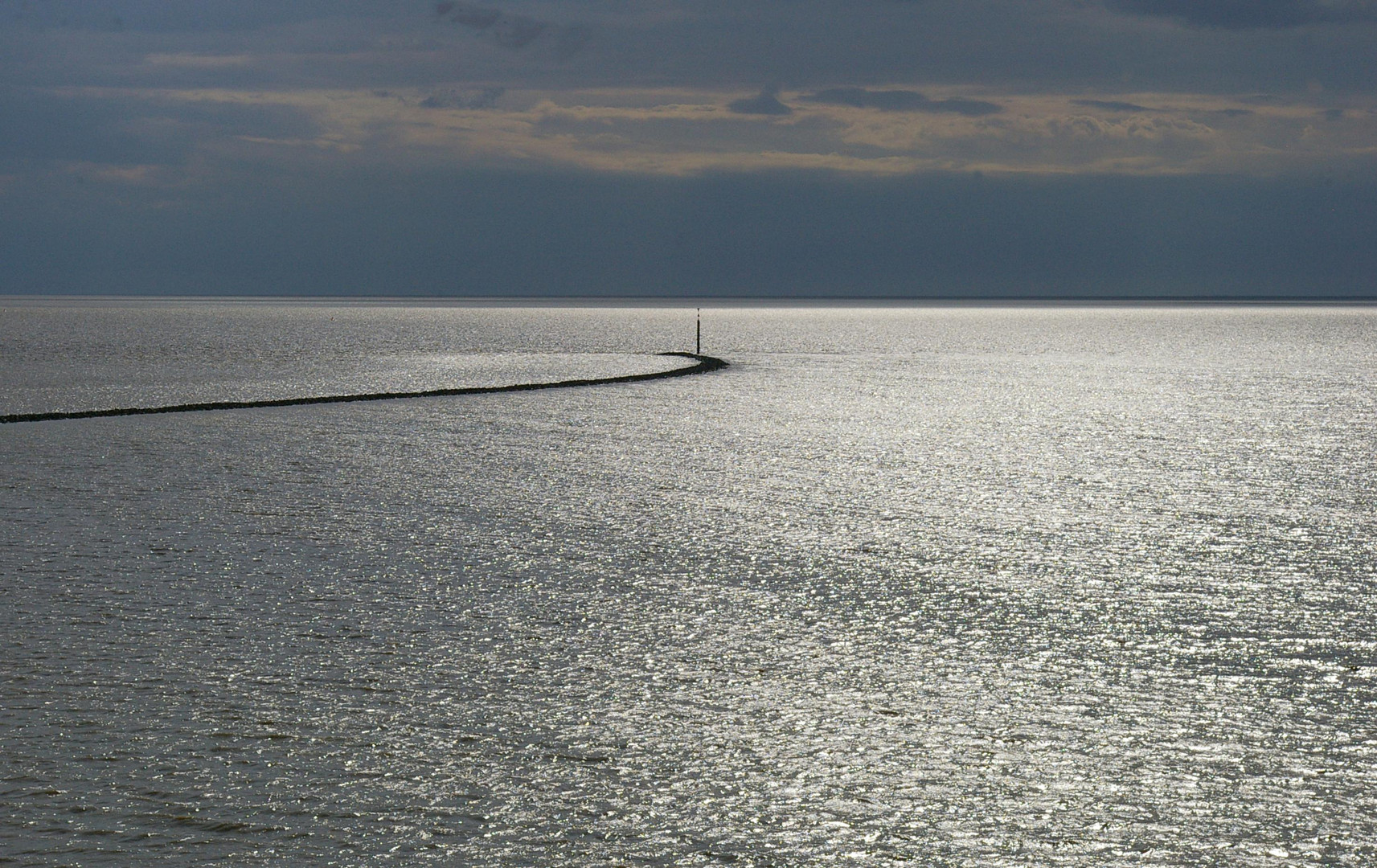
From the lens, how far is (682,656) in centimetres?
1097

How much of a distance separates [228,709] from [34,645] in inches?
104

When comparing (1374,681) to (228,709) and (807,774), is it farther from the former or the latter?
(228,709)

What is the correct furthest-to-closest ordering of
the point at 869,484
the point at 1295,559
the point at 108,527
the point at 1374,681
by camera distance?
the point at 869,484
the point at 108,527
the point at 1295,559
the point at 1374,681

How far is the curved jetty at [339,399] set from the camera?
112 ft

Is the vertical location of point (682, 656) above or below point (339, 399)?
above

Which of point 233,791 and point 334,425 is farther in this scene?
point 334,425

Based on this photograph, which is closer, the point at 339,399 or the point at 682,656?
the point at 682,656

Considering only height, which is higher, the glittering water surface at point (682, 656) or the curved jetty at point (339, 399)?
the glittering water surface at point (682, 656)

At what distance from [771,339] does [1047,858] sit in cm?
11507

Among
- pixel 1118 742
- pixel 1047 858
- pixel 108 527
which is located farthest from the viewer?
pixel 108 527

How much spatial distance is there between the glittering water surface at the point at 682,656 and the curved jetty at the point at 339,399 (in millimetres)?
6688

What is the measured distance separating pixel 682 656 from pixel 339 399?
3181 centimetres

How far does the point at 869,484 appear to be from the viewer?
22.3 m

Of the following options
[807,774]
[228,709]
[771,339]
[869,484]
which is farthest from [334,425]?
[771,339]
